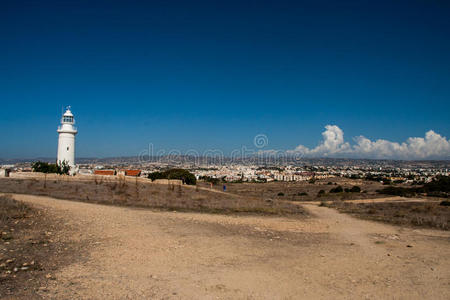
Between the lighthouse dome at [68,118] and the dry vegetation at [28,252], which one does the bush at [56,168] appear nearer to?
the lighthouse dome at [68,118]

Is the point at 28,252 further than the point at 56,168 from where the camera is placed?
No

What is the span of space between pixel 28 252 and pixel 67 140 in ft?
134

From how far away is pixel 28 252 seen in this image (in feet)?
24.8

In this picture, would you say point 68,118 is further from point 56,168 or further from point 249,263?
point 249,263

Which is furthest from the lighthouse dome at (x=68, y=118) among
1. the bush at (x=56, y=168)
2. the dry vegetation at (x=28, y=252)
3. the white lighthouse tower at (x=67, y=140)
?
the dry vegetation at (x=28, y=252)

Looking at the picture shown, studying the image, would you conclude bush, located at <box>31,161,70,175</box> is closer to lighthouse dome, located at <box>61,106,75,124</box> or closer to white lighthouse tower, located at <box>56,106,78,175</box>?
white lighthouse tower, located at <box>56,106,78,175</box>

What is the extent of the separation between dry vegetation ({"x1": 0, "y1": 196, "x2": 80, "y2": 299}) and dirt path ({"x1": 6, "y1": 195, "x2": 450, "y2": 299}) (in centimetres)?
37

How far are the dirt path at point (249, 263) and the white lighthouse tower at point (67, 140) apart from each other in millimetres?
36593

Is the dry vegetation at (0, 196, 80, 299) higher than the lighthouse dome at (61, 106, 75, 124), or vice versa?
the lighthouse dome at (61, 106, 75, 124)

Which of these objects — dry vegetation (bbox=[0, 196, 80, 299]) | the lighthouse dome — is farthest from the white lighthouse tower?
dry vegetation (bbox=[0, 196, 80, 299])

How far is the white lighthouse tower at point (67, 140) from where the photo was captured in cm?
4438

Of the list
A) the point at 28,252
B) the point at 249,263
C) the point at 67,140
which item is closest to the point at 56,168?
the point at 67,140

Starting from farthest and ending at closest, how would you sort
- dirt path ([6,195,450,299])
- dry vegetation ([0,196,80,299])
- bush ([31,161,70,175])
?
bush ([31,161,70,175]) → dirt path ([6,195,450,299]) → dry vegetation ([0,196,80,299])

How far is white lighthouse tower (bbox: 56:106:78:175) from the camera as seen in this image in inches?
1747
